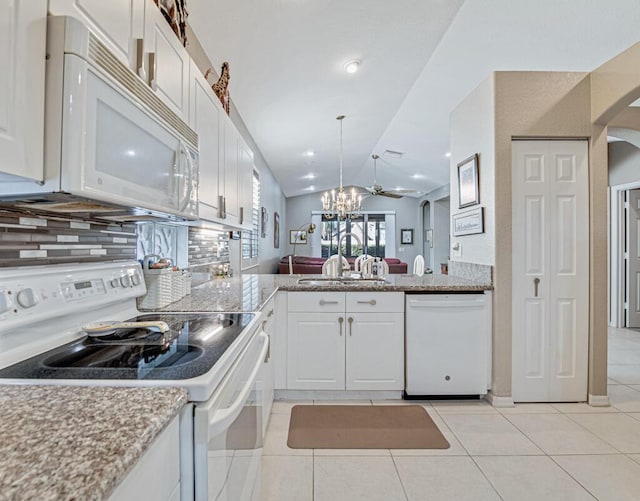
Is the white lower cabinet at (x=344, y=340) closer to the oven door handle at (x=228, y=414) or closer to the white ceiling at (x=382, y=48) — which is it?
the oven door handle at (x=228, y=414)

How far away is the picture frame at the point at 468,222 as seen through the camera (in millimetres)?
2676

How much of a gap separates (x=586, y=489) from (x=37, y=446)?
2.21 m

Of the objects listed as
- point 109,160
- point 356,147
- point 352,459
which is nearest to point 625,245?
point 356,147

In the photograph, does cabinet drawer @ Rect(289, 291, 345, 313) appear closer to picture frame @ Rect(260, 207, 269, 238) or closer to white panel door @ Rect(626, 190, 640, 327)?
picture frame @ Rect(260, 207, 269, 238)

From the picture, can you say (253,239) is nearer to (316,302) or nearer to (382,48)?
(316,302)

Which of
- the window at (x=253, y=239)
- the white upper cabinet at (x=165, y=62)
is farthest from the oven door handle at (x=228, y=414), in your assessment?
the window at (x=253, y=239)

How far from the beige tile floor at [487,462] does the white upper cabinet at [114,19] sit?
186cm

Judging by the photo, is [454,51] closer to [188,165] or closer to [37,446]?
[188,165]

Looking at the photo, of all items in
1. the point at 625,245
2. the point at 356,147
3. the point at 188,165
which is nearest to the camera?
the point at 188,165

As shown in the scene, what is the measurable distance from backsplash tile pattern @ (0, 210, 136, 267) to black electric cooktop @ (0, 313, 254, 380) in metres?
0.30

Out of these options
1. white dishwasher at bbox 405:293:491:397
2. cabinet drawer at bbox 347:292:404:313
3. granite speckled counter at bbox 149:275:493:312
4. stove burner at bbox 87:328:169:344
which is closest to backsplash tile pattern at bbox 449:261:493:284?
granite speckled counter at bbox 149:275:493:312

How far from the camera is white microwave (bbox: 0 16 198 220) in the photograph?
0.75 m

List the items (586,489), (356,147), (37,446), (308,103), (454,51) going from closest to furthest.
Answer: (37,446) < (586,489) < (454,51) < (308,103) < (356,147)

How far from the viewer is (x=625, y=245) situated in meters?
4.91
